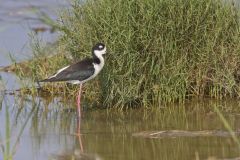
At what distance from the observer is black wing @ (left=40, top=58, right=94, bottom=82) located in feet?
28.3

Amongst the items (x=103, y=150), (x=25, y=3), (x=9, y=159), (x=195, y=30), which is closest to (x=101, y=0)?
(x=195, y=30)

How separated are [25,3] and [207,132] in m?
8.50

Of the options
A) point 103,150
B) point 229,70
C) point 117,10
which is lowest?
point 103,150

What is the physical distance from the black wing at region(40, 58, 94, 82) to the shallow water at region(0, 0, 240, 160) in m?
0.47

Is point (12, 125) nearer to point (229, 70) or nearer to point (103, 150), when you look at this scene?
point (103, 150)

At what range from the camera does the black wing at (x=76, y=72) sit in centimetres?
864

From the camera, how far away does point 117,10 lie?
8.86 m

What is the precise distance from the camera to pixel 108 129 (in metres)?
8.22

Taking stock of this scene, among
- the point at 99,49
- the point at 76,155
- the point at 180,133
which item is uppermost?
the point at 99,49

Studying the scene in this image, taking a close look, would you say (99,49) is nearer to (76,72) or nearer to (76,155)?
(76,72)

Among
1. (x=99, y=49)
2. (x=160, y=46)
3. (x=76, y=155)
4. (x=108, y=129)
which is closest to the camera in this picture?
(x=76, y=155)

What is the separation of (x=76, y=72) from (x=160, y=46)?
1.02m

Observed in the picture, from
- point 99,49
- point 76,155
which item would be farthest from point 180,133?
point 99,49

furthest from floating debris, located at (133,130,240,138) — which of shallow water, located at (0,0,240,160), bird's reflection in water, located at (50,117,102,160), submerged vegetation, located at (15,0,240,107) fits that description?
submerged vegetation, located at (15,0,240,107)
